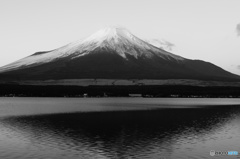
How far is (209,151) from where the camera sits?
30922 mm

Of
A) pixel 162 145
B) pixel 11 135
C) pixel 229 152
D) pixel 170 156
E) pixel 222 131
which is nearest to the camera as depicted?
pixel 170 156

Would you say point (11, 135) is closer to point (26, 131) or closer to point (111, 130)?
point (26, 131)

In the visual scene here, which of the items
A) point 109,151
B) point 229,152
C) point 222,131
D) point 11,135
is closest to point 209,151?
point 229,152

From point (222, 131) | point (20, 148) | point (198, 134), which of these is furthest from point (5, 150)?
point (222, 131)

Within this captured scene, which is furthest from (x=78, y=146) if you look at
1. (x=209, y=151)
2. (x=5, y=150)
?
(x=209, y=151)

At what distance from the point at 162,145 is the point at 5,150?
1380cm

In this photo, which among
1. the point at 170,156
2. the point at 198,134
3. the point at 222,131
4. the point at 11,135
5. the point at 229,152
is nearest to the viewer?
the point at 170,156

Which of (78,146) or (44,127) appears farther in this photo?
(44,127)

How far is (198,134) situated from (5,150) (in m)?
21.9

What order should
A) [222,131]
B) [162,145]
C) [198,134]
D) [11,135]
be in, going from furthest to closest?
[222,131] < [198,134] < [11,135] < [162,145]

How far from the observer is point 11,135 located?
37812mm

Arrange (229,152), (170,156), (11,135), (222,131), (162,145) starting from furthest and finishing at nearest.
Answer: (222,131), (11,135), (162,145), (229,152), (170,156)

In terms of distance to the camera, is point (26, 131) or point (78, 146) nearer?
point (78, 146)

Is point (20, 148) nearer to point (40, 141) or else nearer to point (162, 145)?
point (40, 141)
